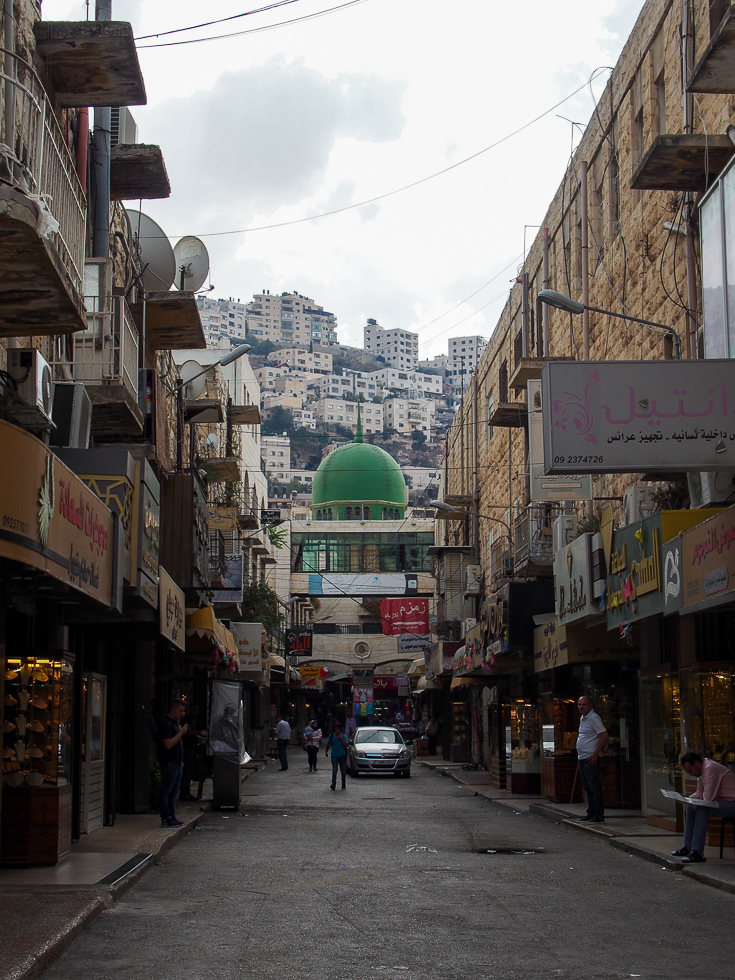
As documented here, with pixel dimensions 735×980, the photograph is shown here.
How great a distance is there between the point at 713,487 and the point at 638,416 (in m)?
2.72

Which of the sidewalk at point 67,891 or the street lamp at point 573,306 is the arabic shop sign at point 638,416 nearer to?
the street lamp at point 573,306

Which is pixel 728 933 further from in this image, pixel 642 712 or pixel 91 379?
pixel 91 379

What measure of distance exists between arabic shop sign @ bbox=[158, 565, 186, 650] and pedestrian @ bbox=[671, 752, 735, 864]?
7.02m

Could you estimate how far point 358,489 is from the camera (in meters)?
88.2

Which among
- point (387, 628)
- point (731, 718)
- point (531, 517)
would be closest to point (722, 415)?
point (731, 718)

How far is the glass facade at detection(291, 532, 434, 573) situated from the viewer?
3145 inches

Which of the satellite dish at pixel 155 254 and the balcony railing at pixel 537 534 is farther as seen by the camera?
the balcony railing at pixel 537 534

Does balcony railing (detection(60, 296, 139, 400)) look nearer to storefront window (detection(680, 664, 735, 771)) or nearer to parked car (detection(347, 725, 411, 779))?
storefront window (detection(680, 664, 735, 771))

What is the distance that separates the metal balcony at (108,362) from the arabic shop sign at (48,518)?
3386mm

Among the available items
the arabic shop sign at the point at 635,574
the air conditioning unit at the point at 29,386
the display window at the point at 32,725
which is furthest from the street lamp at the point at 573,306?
the display window at the point at 32,725

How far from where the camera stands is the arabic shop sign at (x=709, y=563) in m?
11.1

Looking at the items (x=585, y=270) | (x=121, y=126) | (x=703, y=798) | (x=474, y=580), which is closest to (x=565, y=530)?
(x=585, y=270)

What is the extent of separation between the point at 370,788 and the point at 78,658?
606 inches

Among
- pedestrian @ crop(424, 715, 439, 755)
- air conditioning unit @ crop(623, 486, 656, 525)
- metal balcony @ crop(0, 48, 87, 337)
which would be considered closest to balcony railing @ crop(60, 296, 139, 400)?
metal balcony @ crop(0, 48, 87, 337)
